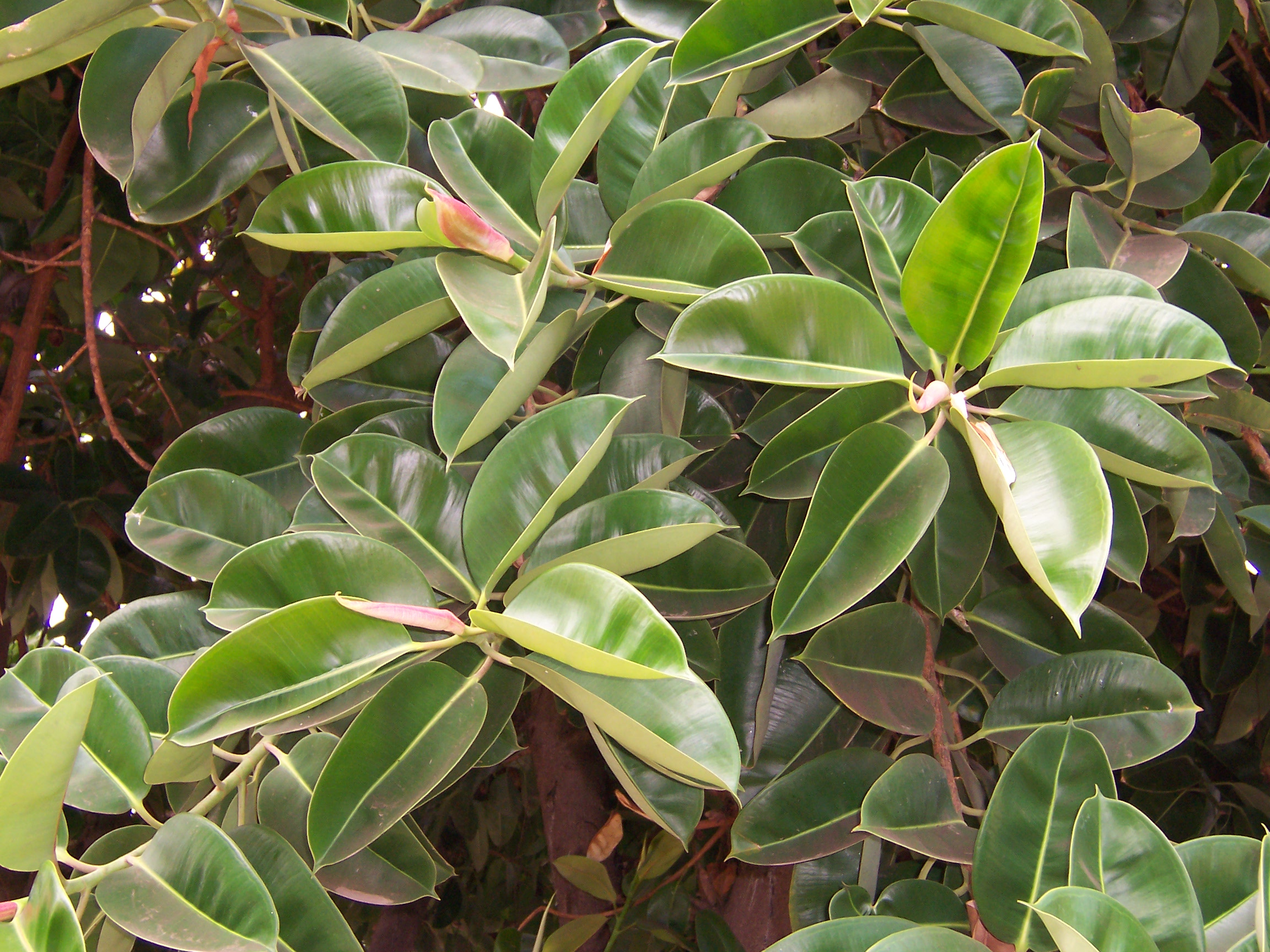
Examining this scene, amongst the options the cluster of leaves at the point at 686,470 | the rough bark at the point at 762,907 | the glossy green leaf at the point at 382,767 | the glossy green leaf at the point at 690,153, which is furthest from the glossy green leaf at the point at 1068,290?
the rough bark at the point at 762,907

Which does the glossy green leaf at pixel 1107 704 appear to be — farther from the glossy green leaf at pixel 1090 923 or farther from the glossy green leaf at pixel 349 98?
the glossy green leaf at pixel 349 98

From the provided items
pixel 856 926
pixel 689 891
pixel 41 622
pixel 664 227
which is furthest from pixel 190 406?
pixel 856 926

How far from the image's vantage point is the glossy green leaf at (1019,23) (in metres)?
0.66

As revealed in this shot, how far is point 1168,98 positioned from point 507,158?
0.78 meters

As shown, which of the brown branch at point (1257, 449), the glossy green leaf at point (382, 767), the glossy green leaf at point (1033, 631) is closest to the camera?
the glossy green leaf at point (382, 767)

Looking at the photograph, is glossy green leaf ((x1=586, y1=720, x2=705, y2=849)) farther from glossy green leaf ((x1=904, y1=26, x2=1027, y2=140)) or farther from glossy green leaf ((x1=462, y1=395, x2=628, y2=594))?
glossy green leaf ((x1=904, y1=26, x2=1027, y2=140))

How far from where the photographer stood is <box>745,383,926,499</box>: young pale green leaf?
2.02ft

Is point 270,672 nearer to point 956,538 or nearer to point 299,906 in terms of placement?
point 299,906

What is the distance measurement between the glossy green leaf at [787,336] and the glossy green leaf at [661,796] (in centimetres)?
29

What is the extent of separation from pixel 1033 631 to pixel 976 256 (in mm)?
372

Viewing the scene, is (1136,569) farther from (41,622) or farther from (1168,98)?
(41,622)

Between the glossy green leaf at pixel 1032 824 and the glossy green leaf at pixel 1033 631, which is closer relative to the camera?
the glossy green leaf at pixel 1032 824

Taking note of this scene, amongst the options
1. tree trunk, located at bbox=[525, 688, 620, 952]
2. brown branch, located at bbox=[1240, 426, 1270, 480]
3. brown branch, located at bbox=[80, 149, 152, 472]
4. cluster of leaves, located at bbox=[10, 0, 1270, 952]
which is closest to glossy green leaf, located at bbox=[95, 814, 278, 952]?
cluster of leaves, located at bbox=[10, 0, 1270, 952]

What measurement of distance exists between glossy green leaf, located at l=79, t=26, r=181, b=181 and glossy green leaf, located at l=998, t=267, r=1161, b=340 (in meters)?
0.62
